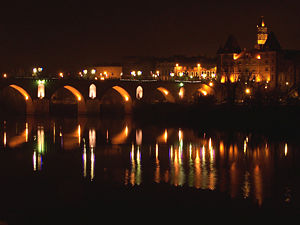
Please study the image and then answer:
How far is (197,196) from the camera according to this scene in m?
16.8

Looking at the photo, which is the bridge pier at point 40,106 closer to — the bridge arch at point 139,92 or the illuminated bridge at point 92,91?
the illuminated bridge at point 92,91

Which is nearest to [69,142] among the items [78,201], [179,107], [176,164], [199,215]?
[176,164]

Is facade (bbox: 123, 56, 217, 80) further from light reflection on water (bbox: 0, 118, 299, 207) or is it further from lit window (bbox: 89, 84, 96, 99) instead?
light reflection on water (bbox: 0, 118, 299, 207)

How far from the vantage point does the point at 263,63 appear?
72.6 m

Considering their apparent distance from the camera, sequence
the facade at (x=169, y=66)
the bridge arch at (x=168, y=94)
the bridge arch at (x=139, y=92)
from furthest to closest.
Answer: the facade at (x=169, y=66) < the bridge arch at (x=168, y=94) < the bridge arch at (x=139, y=92)

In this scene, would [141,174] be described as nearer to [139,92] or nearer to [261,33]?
[139,92]

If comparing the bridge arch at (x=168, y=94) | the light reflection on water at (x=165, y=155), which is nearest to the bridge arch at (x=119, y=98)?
the bridge arch at (x=168, y=94)

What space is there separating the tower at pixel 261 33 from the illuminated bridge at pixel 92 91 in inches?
417

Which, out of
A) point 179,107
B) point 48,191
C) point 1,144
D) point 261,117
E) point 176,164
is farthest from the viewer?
point 179,107

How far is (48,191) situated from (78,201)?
1715 mm

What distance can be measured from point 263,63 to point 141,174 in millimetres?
55377

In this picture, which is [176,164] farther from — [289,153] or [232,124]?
[232,124]

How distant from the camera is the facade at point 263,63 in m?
71.9

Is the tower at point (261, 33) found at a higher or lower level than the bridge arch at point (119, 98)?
higher
